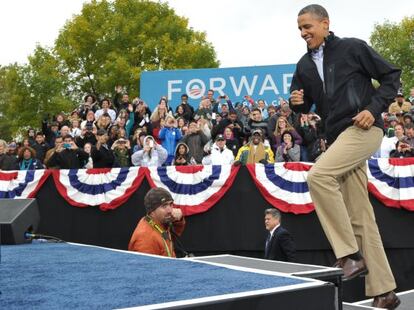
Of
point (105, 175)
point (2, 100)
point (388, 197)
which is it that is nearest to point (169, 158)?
point (105, 175)

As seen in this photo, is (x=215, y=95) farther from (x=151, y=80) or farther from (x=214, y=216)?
(x=214, y=216)

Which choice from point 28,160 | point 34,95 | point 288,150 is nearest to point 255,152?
point 288,150

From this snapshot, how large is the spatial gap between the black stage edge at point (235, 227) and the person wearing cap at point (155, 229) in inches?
123

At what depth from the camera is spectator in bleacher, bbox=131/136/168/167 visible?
1066cm

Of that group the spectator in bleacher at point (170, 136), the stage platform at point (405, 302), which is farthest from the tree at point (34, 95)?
the stage platform at point (405, 302)

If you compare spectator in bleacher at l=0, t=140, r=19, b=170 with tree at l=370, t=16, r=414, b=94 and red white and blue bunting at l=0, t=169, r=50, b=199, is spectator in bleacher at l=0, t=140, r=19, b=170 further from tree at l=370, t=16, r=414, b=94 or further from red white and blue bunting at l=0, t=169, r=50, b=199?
tree at l=370, t=16, r=414, b=94

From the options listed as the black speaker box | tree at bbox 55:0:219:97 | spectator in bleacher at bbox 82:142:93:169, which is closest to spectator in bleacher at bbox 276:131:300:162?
spectator in bleacher at bbox 82:142:93:169

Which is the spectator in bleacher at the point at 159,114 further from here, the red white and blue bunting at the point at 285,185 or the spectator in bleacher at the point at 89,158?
the red white and blue bunting at the point at 285,185

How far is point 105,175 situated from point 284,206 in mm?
2918

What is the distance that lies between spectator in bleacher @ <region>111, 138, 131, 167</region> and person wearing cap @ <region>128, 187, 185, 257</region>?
5846 mm

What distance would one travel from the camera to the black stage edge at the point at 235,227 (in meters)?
8.09

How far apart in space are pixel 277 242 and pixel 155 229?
9.03 feet

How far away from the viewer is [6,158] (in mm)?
11922

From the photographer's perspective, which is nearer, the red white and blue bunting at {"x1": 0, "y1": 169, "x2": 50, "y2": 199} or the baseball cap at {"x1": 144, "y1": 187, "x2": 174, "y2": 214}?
the baseball cap at {"x1": 144, "y1": 187, "x2": 174, "y2": 214}
